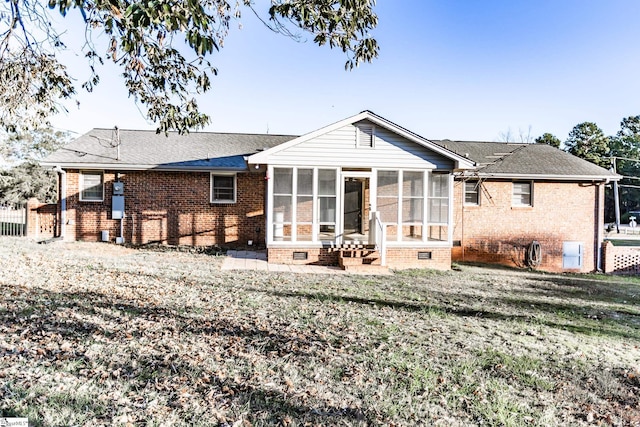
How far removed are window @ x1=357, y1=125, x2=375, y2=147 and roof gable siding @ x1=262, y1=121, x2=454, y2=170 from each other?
99 mm

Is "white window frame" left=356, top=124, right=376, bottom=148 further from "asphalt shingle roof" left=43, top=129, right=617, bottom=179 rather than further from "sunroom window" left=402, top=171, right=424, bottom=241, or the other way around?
"asphalt shingle roof" left=43, top=129, right=617, bottom=179

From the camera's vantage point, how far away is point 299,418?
302cm

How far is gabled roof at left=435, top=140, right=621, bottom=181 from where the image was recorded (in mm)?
14375

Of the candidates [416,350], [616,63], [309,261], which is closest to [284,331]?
[416,350]

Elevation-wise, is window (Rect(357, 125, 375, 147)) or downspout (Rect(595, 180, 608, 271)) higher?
window (Rect(357, 125, 375, 147))

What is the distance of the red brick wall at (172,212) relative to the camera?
1359 cm

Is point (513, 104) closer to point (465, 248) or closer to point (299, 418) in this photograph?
point (465, 248)

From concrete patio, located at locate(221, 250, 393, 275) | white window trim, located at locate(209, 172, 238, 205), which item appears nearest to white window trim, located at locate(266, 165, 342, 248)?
concrete patio, located at locate(221, 250, 393, 275)

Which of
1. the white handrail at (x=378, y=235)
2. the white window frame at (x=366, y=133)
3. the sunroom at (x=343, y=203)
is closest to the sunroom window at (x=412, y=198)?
the sunroom at (x=343, y=203)

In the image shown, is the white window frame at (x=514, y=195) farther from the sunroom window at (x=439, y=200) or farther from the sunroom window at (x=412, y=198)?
the sunroom window at (x=412, y=198)

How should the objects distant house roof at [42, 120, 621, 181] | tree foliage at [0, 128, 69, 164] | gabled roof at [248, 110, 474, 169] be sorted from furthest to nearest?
tree foliage at [0, 128, 69, 164] < distant house roof at [42, 120, 621, 181] < gabled roof at [248, 110, 474, 169]

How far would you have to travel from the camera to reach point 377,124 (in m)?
11.0

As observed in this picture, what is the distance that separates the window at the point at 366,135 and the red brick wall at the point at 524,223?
17.0ft

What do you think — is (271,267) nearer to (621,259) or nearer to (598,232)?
(598,232)
